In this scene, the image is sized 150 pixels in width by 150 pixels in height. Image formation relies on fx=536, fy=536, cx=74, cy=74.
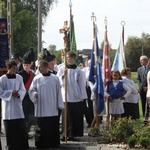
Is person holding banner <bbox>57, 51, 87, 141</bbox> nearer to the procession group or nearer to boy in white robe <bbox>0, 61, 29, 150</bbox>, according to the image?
the procession group

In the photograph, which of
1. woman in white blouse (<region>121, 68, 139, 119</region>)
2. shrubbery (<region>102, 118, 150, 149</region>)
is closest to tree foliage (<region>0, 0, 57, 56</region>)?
woman in white blouse (<region>121, 68, 139, 119</region>)

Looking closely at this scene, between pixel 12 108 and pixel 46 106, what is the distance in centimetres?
73

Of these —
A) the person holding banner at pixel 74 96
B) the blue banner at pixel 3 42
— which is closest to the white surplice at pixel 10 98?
the person holding banner at pixel 74 96

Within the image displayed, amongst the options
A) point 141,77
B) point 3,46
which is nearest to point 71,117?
point 3,46

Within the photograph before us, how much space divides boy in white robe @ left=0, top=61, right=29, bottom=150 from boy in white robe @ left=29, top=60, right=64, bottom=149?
33 centimetres

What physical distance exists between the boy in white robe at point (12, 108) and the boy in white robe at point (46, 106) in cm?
33

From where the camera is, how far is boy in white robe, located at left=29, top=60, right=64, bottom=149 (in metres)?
11.6

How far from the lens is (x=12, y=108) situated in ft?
37.5

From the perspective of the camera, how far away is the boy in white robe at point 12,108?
37.4 ft

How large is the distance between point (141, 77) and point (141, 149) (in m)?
5.98

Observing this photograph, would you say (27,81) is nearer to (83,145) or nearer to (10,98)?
(10,98)

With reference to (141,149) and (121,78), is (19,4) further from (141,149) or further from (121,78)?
(141,149)

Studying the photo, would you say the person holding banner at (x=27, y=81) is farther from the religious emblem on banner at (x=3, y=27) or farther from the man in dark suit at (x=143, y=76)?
the man in dark suit at (x=143, y=76)

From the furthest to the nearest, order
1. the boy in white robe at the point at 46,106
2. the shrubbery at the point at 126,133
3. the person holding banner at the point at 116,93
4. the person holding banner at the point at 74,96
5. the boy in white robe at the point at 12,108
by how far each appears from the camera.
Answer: the person holding banner at the point at 116,93
the person holding banner at the point at 74,96
the boy in white robe at the point at 46,106
the boy in white robe at the point at 12,108
the shrubbery at the point at 126,133
